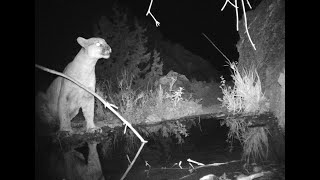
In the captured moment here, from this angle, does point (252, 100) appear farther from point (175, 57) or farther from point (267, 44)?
point (175, 57)

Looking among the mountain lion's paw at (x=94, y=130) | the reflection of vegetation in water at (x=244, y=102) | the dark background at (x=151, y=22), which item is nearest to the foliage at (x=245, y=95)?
the reflection of vegetation in water at (x=244, y=102)

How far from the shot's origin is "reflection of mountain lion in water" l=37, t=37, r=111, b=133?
13.0 ft

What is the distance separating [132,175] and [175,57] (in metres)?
2.72

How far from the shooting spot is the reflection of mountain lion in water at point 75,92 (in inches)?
156

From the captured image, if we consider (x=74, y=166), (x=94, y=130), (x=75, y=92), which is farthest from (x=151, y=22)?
(x=74, y=166)

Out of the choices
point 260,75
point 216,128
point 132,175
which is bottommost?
point 132,175

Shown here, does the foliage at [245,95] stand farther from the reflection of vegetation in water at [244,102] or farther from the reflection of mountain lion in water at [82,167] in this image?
the reflection of mountain lion in water at [82,167]

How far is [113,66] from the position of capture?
4.68 metres

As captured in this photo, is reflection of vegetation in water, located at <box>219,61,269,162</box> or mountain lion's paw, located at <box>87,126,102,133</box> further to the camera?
mountain lion's paw, located at <box>87,126,102,133</box>

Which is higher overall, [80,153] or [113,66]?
[113,66]

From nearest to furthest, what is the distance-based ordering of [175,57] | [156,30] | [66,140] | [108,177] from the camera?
[108,177]
[66,140]
[156,30]
[175,57]

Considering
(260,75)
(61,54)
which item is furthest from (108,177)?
(260,75)

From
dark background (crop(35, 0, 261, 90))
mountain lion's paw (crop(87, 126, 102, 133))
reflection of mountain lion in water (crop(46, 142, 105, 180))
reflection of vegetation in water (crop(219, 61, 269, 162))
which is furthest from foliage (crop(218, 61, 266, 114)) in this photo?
reflection of mountain lion in water (crop(46, 142, 105, 180))

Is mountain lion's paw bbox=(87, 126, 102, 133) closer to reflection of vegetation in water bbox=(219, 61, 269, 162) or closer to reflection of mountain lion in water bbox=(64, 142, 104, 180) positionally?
reflection of mountain lion in water bbox=(64, 142, 104, 180)
